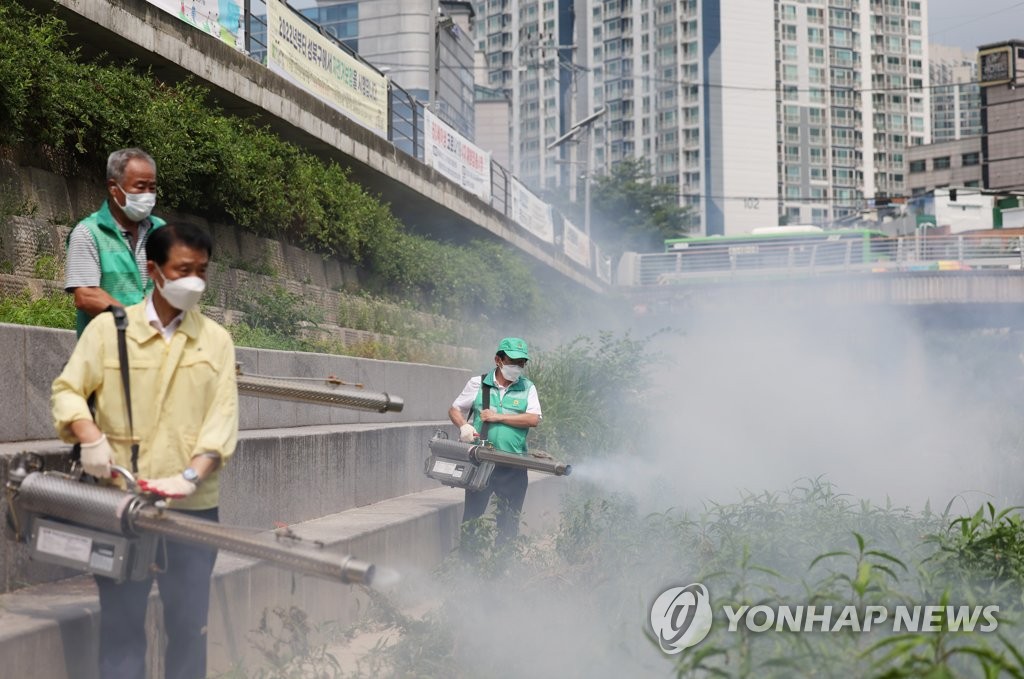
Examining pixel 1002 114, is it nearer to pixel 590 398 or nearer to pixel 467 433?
pixel 590 398

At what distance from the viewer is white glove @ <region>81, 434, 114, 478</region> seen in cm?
430

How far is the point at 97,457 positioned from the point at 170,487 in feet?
0.92

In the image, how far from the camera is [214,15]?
576 inches

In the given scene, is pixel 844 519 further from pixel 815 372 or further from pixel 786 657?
pixel 815 372

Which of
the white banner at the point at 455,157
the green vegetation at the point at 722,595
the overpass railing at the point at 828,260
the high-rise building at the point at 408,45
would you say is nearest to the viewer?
the green vegetation at the point at 722,595

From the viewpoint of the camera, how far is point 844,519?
8.65 meters

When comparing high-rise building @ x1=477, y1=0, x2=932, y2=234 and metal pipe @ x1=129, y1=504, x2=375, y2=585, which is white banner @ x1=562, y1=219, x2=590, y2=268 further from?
high-rise building @ x1=477, y1=0, x2=932, y2=234

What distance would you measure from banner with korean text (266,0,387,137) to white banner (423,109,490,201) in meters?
2.83

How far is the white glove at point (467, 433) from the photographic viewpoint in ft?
29.1

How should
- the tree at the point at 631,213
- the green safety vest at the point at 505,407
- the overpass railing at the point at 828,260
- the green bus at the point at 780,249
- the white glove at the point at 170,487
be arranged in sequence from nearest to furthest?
1. the white glove at the point at 170,487
2. the green safety vest at the point at 505,407
3. the overpass railing at the point at 828,260
4. the green bus at the point at 780,249
5. the tree at the point at 631,213

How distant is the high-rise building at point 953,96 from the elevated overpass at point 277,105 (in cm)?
14149

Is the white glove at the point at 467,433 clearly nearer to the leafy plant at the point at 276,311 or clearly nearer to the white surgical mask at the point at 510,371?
the white surgical mask at the point at 510,371

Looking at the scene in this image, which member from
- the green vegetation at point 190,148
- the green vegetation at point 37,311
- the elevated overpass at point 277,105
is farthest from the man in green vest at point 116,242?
the elevated overpass at point 277,105

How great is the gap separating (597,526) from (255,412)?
2980mm
